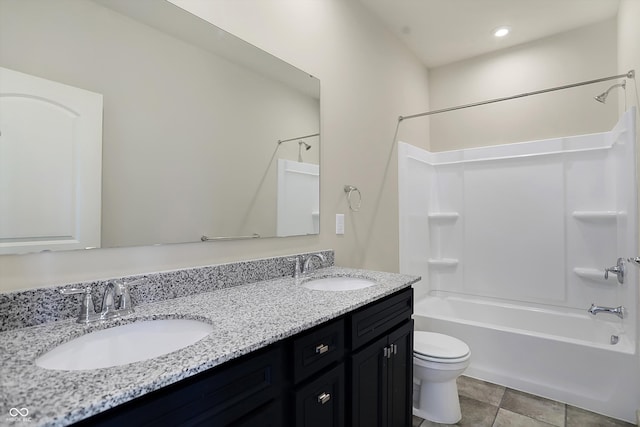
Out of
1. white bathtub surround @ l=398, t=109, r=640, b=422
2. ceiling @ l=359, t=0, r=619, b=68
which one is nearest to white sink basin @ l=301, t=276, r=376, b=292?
white bathtub surround @ l=398, t=109, r=640, b=422

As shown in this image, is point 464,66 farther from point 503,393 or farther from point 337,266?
point 503,393

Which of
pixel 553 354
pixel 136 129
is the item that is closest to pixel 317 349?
pixel 136 129

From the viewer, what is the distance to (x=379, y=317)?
142 centimetres

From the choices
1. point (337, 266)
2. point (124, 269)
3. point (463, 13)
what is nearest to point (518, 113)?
point (463, 13)

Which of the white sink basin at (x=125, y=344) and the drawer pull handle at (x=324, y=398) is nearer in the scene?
the white sink basin at (x=125, y=344)

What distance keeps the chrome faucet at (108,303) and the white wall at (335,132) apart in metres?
0.08

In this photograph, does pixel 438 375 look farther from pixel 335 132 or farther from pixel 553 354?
pixel 335 132

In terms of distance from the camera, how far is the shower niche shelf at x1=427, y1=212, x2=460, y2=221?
326 centimetres

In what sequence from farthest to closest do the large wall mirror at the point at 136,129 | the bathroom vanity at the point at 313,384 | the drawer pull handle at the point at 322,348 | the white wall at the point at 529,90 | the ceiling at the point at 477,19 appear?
the white wall at the point at 529,90, the ceiling at the point at 477,19, the drawer pull handle at the point at 322,348, the large wall mirror at the point at 136,129, the bathroom vanity at the point at 313,384

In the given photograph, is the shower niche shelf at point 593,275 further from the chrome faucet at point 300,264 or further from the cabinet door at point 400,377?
the chrome faucet at point 300,264

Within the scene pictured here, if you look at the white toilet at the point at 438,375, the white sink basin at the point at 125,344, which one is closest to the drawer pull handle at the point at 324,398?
the white sink basin at the point at 125,344

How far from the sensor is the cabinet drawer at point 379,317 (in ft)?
4.20

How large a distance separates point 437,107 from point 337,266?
223cm

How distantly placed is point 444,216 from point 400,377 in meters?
2.02
